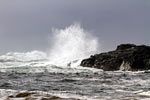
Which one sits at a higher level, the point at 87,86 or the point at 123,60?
the point at 123,60

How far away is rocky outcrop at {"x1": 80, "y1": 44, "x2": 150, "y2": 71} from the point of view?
95.5m

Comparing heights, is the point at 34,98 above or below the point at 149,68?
below

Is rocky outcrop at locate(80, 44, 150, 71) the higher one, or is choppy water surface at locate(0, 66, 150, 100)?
rocky outcrop at locate(80, 44, 150, 71)

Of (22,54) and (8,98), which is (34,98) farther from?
(22,54)

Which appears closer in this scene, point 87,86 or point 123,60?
point 87,86

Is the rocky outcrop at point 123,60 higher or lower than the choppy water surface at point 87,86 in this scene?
higher

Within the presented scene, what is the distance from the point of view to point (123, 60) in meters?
101

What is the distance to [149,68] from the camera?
93750 millimetres

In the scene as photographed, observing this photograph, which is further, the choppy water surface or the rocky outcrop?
the rocky outcrop

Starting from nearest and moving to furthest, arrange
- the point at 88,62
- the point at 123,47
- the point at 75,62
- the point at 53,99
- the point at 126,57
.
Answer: the point at 53,99 < the point at 126,57 < the point at 88,62 < the point at 123,47 < the point at 75,62

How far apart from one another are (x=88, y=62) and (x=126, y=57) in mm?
14701

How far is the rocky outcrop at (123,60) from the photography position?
95469 millimetres

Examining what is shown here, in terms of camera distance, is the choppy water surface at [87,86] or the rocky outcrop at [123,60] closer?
the choppy water surface at [87,86]

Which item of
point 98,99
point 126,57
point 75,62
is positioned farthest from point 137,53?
point 98,99
